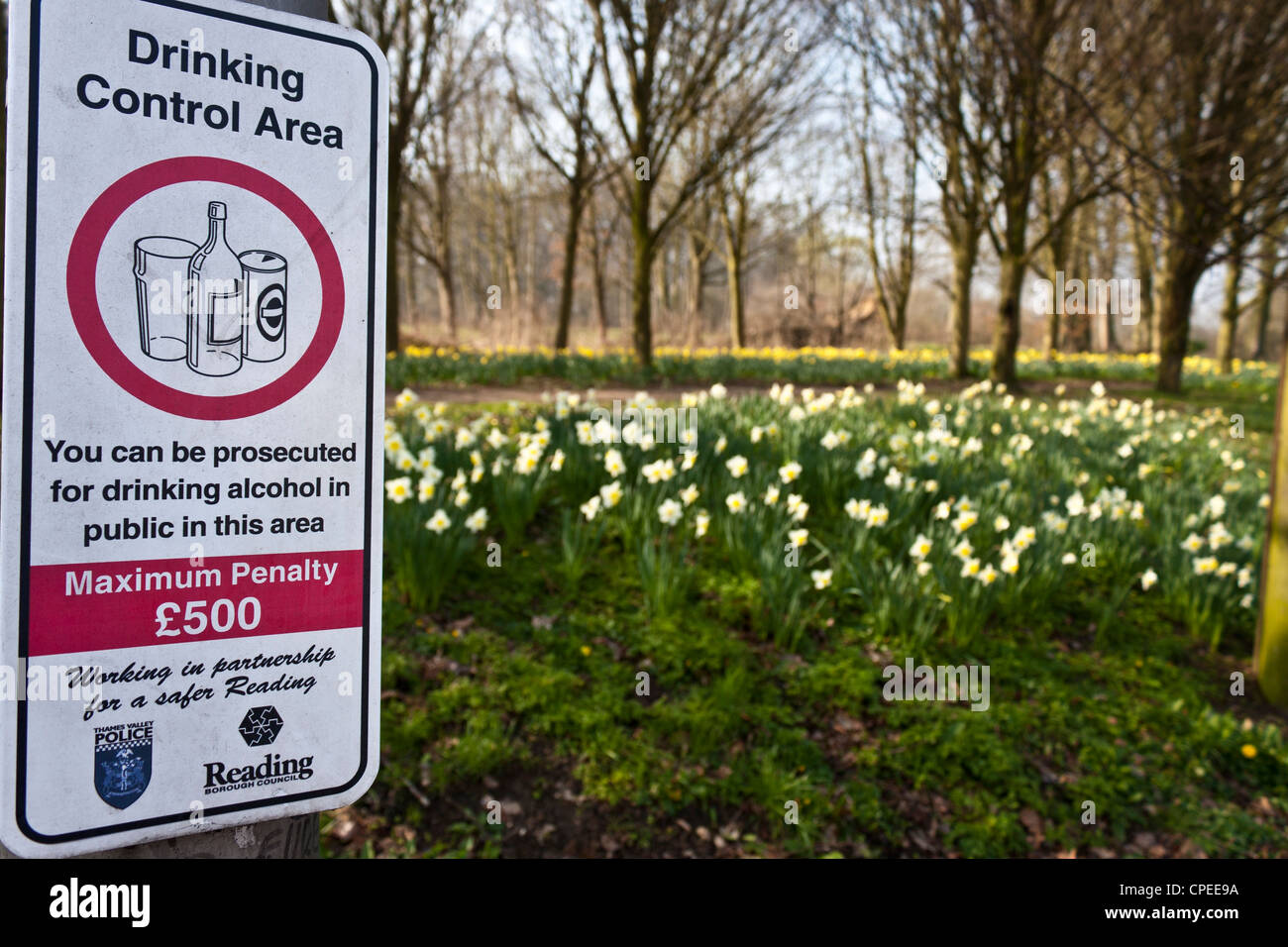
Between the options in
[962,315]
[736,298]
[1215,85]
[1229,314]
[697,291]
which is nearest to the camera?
[1215,85]

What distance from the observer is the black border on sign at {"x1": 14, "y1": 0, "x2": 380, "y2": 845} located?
77 cm

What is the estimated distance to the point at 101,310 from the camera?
80 cm

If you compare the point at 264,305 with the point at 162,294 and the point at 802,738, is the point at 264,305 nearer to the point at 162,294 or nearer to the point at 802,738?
the point at 162,294

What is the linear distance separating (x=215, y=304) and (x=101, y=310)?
10 centimetres

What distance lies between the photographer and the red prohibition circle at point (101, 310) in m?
0.80

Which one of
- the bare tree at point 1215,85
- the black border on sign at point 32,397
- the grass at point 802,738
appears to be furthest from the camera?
the bare tree at point 1215,85

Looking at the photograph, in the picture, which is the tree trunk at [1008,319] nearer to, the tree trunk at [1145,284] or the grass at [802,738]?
the grass at [802,738]

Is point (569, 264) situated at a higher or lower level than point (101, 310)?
higher

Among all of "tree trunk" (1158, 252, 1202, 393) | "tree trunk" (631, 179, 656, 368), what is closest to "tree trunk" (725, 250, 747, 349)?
"tree trunk" (631, 179, 656, 368)

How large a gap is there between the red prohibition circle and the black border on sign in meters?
0.04

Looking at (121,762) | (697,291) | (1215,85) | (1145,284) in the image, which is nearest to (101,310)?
(121,762)

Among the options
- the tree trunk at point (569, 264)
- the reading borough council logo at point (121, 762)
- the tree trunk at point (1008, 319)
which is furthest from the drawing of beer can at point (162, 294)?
the tree trunk at point (569, 264)

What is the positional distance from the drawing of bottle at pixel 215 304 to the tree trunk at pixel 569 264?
12313 mm

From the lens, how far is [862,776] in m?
2.63
